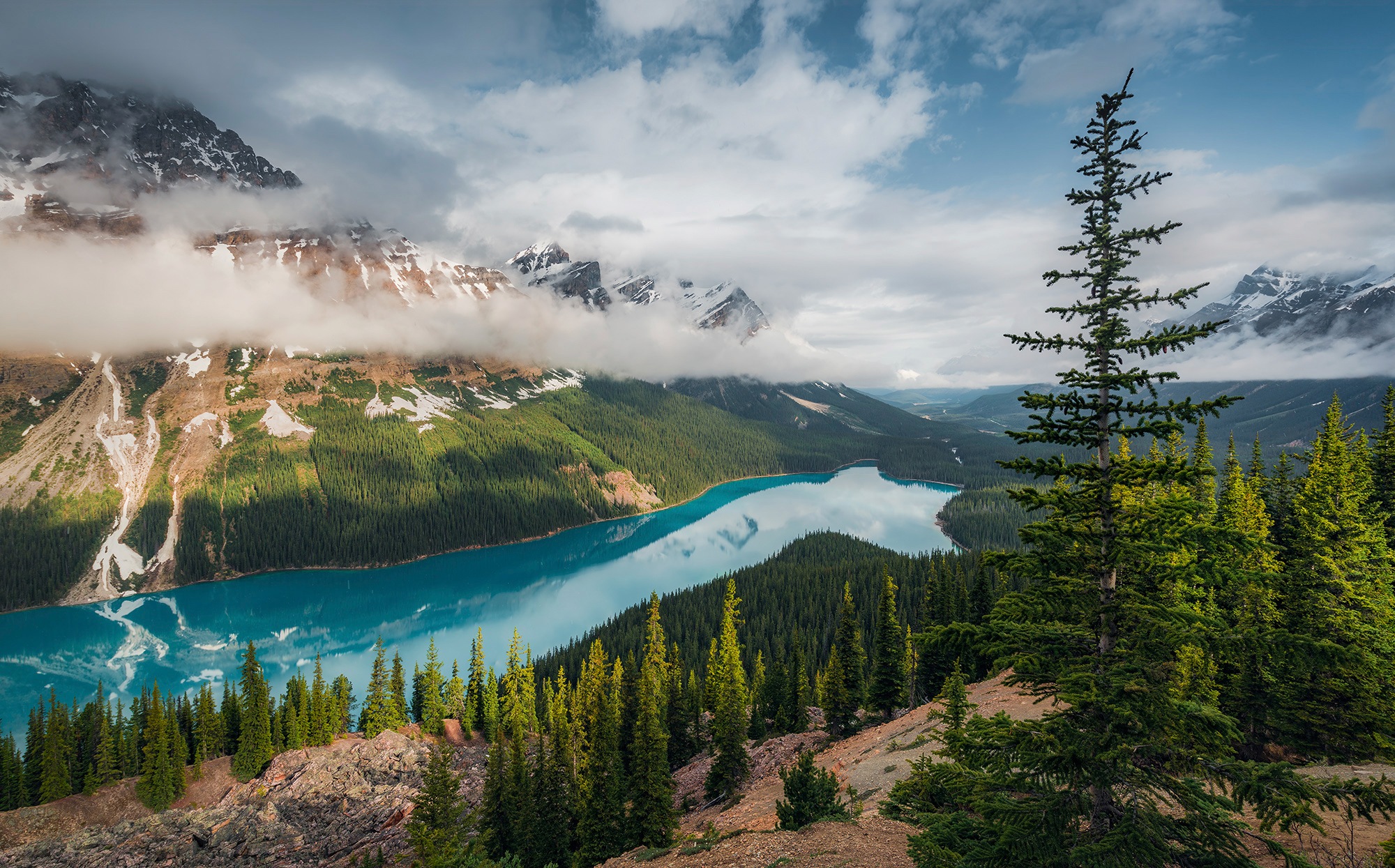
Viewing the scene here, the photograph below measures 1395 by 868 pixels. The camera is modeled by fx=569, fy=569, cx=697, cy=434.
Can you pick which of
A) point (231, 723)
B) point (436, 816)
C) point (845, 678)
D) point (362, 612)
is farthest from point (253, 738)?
point (362, 612)

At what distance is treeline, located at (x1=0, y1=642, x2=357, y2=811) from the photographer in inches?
1684

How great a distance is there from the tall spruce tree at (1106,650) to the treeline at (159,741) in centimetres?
5789

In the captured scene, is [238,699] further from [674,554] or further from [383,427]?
[383,427]

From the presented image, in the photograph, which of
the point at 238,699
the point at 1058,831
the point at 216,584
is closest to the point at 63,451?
the point at 216,584

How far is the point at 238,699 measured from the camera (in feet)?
170

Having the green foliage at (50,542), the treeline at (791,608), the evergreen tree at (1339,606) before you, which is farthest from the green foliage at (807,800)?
the green foliage at (50,542)

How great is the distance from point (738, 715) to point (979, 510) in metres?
151

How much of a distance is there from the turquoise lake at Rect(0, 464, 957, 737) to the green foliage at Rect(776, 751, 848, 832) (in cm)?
7273

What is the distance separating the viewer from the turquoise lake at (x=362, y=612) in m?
83.1

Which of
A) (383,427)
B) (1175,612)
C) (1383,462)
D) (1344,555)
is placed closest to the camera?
(1175,612)

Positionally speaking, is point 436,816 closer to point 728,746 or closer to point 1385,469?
point 728,746

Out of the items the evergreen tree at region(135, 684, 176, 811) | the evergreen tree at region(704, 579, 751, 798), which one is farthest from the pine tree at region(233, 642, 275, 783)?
the evergreen tree at region(704, 579, 751, 798)

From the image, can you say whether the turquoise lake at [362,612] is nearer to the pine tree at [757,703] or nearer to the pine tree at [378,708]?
the pine tree at [378,708]

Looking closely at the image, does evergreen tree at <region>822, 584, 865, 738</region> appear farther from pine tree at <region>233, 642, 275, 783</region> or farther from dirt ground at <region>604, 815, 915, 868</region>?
pine tree at <region>233, 642, 275, 783</region>
